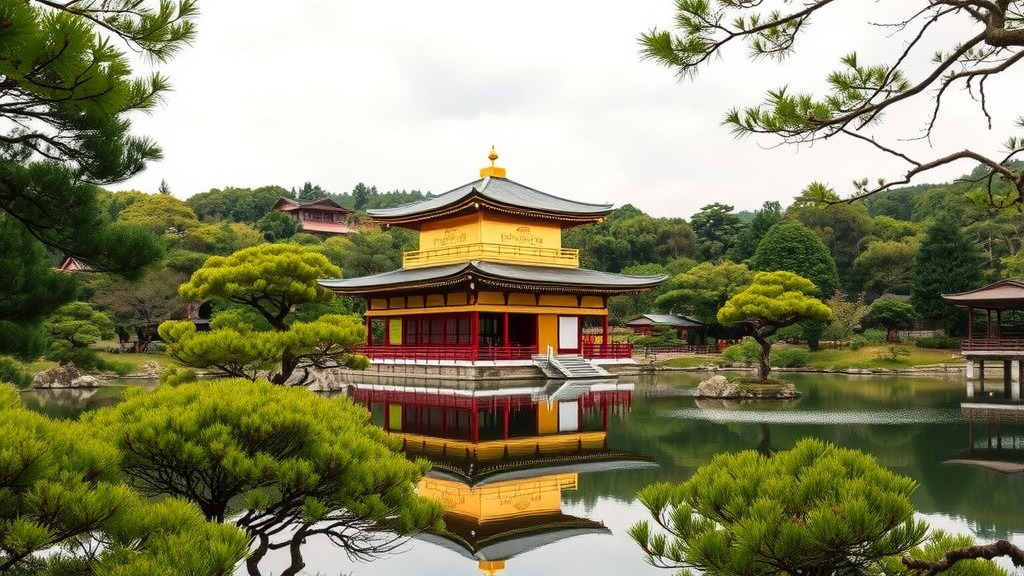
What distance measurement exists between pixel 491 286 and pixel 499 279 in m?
0.64

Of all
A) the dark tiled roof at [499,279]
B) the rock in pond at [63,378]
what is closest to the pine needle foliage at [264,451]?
the dark tiled roof at [499,279]

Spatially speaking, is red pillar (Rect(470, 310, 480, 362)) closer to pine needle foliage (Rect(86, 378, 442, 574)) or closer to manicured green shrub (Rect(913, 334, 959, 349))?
pine needle foliage (Rect(86, 378, 442, 574))

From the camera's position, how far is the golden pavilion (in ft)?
85.1

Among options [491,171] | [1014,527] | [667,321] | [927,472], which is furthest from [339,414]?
[667,321]

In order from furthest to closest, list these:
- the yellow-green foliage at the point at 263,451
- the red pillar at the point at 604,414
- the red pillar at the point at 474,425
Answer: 1. the red pillar at the point at 604,414
2. the red pillar at the point at 474,425
3. the yellow-green foliage at the point at 263,451

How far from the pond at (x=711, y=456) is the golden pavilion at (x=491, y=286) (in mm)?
5981

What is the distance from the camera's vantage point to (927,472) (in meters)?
9.78

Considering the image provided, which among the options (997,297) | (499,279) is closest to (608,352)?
(499,279)

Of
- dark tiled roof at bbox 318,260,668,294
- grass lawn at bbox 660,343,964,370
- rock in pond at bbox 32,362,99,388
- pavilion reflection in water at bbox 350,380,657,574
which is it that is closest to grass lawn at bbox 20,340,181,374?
rock in pond at bbox 32,362,99,388

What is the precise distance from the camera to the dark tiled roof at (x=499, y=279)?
82.1ft

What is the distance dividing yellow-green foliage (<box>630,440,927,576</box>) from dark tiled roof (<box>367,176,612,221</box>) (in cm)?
2371

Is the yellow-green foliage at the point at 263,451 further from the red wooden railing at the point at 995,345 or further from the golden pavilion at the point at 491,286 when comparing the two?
the red wooden railing at the point at 995,345

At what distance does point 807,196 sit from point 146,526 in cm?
328

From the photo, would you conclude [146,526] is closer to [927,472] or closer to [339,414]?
[339,414]
